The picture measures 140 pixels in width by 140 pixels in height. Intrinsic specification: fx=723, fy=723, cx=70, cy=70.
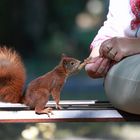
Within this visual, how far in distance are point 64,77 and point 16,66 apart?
0.26 metres

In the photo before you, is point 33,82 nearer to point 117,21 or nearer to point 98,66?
point 98,66

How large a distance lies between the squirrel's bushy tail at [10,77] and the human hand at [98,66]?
32cm

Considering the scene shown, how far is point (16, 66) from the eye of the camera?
339 centimetres

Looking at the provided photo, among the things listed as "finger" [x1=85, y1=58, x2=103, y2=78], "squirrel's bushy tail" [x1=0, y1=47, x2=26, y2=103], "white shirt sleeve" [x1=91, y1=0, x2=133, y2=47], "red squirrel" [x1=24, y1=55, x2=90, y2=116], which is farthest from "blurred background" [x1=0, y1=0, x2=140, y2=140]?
"red squirrel" [x1=24, y1=55, x2=90, y2=116]

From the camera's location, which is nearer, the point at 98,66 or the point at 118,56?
the point at 118,56

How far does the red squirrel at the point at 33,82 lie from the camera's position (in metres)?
3.25

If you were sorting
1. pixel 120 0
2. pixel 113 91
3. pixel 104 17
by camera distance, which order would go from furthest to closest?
pixel 104 17
pixel 120 0
pixel 113 91

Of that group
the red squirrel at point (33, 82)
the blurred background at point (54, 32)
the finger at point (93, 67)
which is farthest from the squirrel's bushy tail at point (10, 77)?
the blurred background at point (54, 32)

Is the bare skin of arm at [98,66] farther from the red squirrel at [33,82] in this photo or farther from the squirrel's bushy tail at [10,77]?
the squirrel's bushy tail at [10,77]

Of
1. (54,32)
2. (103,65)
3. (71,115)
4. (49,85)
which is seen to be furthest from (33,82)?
(54,32)

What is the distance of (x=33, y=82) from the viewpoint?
3.29 metres

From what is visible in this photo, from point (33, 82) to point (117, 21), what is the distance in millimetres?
573

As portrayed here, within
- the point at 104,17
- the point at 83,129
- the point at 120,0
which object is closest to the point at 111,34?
the point at 120,0

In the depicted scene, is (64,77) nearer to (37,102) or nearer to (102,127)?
(37,102)
